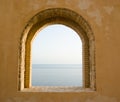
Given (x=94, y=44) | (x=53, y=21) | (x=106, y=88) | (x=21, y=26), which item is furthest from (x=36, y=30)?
(x=106, y=88)

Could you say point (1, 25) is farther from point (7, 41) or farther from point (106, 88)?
point (106, 88)

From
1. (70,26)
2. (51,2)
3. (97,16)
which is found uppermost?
(51,2)

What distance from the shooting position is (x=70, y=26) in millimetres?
7316

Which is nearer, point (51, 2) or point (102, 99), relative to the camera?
point (102, 99)

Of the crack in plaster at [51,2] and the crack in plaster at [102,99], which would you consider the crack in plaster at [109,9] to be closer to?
the crack in plaster at [51,2]

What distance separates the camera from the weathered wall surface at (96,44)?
605cm

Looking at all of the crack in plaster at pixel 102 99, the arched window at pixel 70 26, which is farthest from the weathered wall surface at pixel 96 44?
the arched window at pixel 70 26

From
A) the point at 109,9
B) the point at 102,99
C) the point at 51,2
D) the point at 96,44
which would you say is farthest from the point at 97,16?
the point at 102,99

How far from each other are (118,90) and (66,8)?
Result: 7.78ft

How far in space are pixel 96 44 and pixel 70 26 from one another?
1.35 meters

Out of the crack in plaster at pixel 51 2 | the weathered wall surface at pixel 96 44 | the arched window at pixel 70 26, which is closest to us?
the weathered wall surface at pixel 96 44

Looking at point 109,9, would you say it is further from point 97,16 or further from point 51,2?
point 51,2

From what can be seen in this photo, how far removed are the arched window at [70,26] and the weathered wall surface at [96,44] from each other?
18 centimetres

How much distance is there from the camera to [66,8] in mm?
6262
